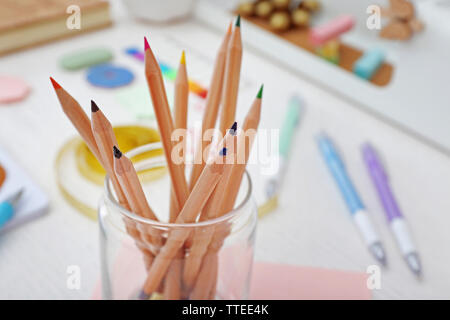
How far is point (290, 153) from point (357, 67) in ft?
0.55

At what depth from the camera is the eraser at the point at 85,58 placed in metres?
0.61

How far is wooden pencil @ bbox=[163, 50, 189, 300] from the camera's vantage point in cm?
28

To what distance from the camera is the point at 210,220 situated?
27 centimetres

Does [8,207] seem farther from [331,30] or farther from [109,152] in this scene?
[331,30]

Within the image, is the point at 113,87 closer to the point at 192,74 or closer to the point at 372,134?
the point at 192,74

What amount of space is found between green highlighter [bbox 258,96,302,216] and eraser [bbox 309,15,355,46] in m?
0.10

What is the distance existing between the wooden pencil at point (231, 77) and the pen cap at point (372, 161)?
8.8 inches

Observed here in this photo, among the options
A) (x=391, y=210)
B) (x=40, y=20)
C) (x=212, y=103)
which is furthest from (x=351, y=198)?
(x=40, y=20)

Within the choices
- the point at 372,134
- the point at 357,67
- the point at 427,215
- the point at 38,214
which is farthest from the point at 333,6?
the point at 38,214

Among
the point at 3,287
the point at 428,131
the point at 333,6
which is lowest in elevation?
the point at 3,287

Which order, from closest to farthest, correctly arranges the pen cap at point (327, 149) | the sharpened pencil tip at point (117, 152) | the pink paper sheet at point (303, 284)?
1. the sharpened pencil tip at point (117, 152)
2. the pink paper sheet at point (303, 284)
3. the pen cap at point (327, 149)

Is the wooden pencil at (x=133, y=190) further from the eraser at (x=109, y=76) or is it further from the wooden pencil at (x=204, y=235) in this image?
the eraser at (x=109, y=76)

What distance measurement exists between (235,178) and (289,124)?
0.27 meters

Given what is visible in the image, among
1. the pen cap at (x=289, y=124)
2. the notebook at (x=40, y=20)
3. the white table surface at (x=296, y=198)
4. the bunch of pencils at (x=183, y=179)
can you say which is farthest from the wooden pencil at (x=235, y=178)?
the notebook at (x=40, y=20)
